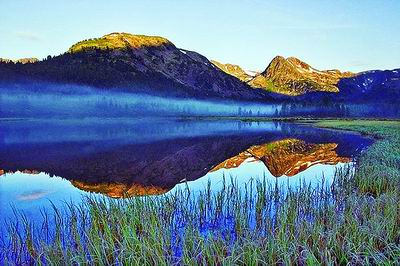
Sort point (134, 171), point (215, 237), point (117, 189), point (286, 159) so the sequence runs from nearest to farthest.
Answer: point (215, 237), point (117, 189), point (134, 171), point (286, 159)

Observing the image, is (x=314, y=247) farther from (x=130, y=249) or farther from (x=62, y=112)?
(x=62, y=112)

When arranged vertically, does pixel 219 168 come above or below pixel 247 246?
below

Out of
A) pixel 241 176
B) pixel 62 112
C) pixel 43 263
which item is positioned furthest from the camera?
pixel 62 112

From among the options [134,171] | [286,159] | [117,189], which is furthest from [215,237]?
[286,159]

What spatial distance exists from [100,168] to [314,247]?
20187 mm

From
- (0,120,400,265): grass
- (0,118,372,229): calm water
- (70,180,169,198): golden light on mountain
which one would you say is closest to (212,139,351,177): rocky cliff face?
(0,118,372,229): calm water

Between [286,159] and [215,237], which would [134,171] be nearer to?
[286,159]

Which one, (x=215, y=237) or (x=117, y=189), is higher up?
(x=215, y=237)

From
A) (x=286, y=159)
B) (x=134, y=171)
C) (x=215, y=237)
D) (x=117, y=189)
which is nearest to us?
(x=215, y=237)

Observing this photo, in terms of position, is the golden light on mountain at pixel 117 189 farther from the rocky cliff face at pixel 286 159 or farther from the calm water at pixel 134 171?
the rocky cliff face at pixel 286 159

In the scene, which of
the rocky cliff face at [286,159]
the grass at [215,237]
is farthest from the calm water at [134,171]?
the grass at [215,237]

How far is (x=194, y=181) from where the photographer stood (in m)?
20.0

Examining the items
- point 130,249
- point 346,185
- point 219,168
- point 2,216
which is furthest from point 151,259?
point 219,168

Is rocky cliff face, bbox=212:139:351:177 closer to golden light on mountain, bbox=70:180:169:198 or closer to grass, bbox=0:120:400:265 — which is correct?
golden light on mountain, bbox=70:180:169:198
